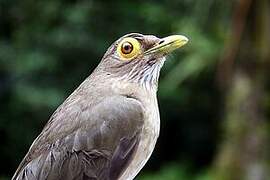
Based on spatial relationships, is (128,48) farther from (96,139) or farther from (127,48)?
(96,139)

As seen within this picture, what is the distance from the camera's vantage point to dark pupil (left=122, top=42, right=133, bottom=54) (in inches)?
167

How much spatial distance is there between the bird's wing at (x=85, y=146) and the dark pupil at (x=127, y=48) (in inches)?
13.2

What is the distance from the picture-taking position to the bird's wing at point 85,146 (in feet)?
13.2

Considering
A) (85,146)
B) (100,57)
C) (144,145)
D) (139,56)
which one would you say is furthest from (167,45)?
(100,57)

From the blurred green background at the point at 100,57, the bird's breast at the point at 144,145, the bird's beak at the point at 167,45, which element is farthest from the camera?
the blurred green background at the point at 100,57

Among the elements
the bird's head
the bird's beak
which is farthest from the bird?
the bird's beak

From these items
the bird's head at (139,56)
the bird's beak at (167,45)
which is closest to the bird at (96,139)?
the bird's head at (139,56)

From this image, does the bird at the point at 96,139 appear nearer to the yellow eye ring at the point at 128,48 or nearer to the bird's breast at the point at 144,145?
the bird's breast at the point at 144,145

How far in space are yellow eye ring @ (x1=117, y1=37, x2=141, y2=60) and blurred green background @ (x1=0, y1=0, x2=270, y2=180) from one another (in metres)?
4.14

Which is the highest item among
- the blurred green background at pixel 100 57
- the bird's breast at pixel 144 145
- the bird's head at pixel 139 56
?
the bird's head at pixel 139 56

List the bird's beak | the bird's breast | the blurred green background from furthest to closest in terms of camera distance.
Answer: the blurred green background → the bird's beak → the bird's breast

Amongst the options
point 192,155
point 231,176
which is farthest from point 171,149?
point 231,176

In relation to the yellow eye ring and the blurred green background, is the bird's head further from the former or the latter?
the blurred green background

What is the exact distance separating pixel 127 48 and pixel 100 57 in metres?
6.48
